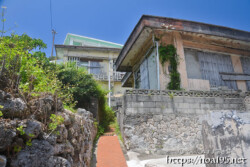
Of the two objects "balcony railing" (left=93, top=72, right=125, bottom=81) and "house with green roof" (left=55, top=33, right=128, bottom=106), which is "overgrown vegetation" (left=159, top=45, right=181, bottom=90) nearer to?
"house with green roof" (left=55, top=33, right=128, bottom=106)

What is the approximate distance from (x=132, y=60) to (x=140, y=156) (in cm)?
805

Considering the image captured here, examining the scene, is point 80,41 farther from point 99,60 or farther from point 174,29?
point 174,29

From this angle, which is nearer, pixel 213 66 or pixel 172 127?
pixel 172 127

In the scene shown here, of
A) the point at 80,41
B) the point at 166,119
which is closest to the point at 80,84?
the point at 166,119

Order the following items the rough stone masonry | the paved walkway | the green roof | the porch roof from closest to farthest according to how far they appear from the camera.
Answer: the paved walkway
the rough stone masonry
the porch roof
the green roof

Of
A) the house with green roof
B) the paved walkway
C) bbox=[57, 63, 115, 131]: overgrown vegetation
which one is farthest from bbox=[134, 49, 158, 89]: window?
the house with green roof

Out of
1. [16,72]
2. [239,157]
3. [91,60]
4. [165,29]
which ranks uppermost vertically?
[91,60]

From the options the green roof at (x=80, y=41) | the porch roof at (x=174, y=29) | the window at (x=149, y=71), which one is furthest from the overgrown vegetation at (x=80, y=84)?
the green roof at (x=80, y=41)

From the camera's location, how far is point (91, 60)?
20.8 meters

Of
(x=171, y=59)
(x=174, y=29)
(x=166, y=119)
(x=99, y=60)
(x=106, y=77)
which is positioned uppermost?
(x=99, y=60)

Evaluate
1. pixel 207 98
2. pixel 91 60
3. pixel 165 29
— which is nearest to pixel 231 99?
pixel 207 98

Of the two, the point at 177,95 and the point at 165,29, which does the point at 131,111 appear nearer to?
the point at 177,95

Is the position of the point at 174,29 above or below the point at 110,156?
above

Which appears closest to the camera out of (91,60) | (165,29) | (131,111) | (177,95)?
(131,111)
